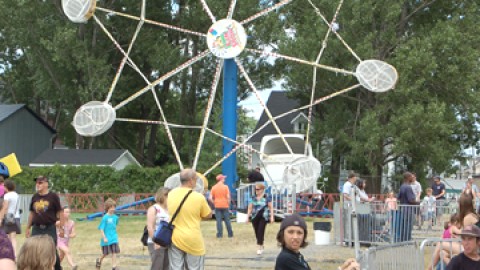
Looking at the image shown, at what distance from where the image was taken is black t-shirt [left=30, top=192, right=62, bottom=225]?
37.3 ft

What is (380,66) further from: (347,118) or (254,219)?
(347,118)

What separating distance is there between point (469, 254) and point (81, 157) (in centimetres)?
3712

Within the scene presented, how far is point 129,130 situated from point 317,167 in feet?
104

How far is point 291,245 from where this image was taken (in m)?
5.37

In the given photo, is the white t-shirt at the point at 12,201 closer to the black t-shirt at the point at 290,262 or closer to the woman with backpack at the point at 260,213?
the woman with backpack at the point at 260,213

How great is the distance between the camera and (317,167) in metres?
23.8

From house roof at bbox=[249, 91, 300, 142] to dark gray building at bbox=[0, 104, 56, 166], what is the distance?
14.1 metres

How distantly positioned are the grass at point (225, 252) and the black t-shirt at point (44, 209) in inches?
119

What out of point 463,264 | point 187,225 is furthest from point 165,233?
point 463,264

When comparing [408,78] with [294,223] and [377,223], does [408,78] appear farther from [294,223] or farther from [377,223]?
[294,223]

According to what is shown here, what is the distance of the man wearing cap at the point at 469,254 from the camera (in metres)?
7.27

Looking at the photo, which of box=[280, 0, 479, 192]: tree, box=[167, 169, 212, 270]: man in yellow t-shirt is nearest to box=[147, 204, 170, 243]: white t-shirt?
box=[167, 169, 212, 270]: man in yellow t-shirt

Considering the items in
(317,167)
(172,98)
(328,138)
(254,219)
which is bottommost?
(254,219)

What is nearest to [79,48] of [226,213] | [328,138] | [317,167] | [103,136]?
[103,136]
